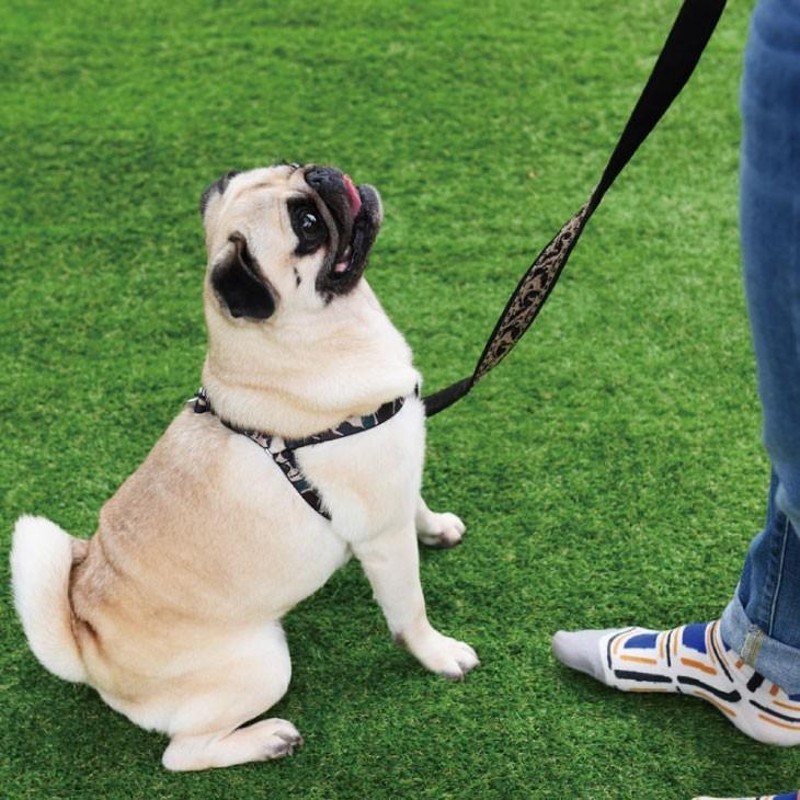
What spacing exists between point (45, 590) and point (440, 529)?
0.89m

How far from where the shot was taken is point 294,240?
5.96ft

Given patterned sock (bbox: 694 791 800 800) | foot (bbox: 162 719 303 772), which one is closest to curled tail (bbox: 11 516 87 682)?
foot (bbox: 162 719 303 772)

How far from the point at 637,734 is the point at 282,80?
8.87 ft

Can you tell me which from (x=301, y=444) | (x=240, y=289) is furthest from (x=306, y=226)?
(x=301, y=444)

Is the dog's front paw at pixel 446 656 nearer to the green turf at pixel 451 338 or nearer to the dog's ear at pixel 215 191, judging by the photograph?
the green turf at pixel 451 338

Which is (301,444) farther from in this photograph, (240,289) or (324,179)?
(324,179)

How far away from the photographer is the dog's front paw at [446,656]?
219 centimetres

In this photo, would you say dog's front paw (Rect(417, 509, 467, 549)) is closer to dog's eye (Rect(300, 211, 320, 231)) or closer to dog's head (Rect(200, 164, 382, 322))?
dog's head (Rect(200, 164, 382, 322))

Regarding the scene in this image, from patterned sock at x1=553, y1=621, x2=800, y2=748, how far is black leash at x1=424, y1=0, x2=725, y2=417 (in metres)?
0.63

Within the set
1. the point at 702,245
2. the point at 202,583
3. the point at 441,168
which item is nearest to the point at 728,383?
the point at 702,245

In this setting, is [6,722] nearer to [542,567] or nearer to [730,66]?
[542,567]

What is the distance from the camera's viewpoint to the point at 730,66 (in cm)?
375

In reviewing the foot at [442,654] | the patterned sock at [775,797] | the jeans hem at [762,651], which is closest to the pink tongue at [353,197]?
the foot at [442,654]

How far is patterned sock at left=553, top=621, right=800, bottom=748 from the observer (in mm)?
2018
